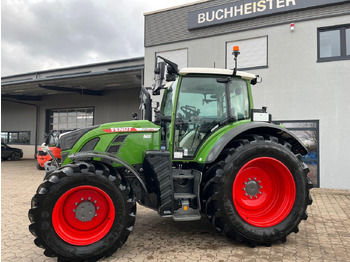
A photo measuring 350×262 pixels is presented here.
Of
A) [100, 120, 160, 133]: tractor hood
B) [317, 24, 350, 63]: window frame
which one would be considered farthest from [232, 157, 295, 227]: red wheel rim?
[317, 24, 350, 63]: window frame

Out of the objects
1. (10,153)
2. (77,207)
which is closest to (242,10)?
(77,207)

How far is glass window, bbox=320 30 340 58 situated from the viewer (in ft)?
26.9

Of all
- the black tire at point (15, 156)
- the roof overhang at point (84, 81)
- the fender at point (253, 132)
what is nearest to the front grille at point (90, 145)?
the fender at point (253, 132)

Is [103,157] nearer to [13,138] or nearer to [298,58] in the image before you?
[298,58]

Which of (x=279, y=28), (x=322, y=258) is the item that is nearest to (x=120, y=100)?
(x=279, y=28)

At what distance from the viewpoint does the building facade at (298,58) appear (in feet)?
26.3

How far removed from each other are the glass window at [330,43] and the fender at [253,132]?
17.3 ft

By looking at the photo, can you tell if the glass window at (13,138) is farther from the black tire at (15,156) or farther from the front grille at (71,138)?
the front grille at (71,138)

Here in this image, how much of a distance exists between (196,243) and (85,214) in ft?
5.06

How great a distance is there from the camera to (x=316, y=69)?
830cm

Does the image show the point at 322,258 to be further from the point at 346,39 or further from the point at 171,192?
the point at 346,39

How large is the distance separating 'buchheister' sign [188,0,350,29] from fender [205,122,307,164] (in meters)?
5.91

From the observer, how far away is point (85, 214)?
3277 millimetres

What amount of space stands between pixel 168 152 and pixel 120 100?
44.2 ft
